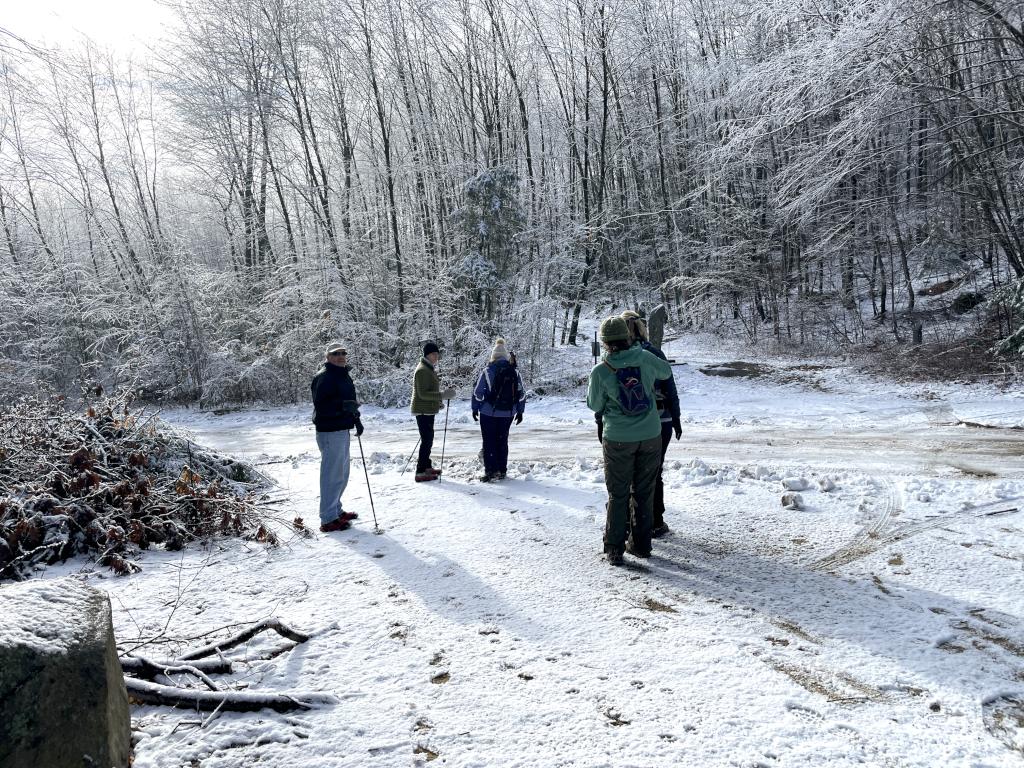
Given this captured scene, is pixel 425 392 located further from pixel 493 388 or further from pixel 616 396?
pixel 616 396

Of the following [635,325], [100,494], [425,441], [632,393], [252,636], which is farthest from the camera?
[425,441]

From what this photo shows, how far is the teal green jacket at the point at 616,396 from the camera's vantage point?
5180mm

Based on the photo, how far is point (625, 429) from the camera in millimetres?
5176

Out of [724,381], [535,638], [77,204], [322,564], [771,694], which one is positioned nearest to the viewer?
[771,694]

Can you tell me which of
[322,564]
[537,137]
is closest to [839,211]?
[537,137]

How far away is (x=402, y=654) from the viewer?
12.3 feet

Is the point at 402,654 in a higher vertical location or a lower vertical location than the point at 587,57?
lower

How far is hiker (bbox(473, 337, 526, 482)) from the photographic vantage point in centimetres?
844

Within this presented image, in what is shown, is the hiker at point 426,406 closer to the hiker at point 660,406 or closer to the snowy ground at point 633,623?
the snowy ground at point 633,623

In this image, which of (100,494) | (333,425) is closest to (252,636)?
(333,425)

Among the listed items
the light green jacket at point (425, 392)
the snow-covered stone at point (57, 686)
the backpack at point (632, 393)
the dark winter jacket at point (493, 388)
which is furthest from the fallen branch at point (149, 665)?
the light green jacket at point (425, 392)

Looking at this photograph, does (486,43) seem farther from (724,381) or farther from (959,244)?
(959,244)

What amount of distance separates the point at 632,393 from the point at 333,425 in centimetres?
335

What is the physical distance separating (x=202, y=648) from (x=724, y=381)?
17.1 m
